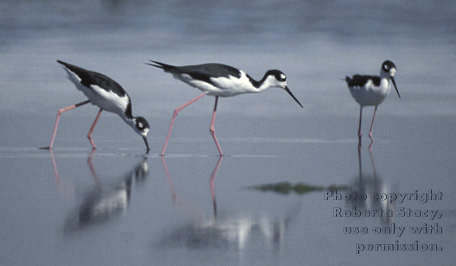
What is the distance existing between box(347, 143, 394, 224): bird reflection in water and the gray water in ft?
0.05

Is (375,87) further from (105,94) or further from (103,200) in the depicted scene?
(103,200)

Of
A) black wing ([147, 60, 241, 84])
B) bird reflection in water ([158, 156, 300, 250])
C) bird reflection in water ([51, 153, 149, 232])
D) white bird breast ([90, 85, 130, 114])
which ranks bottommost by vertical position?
bird reflection in water ([158, 156, 300, 250])

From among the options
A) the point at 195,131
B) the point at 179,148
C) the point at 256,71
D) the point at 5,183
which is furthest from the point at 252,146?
the point at 256,71

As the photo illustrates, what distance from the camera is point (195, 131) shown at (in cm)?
1008

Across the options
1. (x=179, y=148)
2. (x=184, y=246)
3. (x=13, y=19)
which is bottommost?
(x=184, y=246)

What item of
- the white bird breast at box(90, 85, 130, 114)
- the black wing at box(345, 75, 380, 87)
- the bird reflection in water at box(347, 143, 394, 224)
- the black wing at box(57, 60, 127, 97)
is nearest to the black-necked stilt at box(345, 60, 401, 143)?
the black wing at box(345, 75, 380, 87)

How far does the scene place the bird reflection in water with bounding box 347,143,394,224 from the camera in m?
5.36

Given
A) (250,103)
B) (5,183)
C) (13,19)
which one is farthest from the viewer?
(13,19)

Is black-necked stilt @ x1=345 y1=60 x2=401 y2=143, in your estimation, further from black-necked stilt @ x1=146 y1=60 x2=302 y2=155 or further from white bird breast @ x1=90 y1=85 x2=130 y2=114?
white bird breast @ x1=90 y1=85 x2=130 y2=114

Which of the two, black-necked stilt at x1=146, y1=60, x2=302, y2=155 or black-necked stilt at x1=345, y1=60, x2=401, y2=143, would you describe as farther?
black-necked stilt at x1=345, y1=60, x2=401, y2=143

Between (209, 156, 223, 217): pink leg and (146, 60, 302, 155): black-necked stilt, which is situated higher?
(146, 60, 302, 155): black-necked stilt

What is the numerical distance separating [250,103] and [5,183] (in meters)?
6.52

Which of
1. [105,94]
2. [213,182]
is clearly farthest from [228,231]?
[105,94]

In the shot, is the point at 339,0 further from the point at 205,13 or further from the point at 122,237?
the point at 122,237
